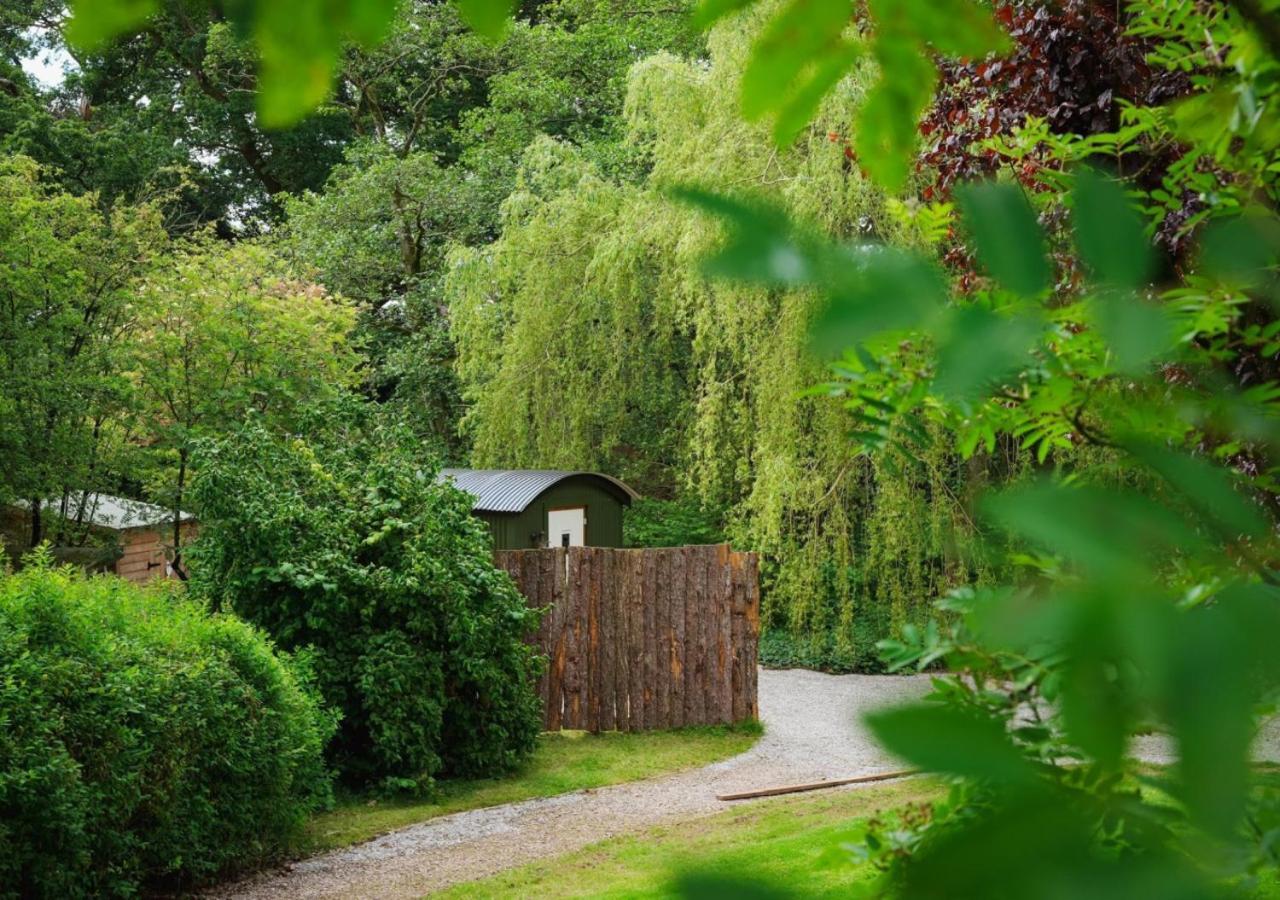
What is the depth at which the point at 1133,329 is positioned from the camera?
0.45 metres

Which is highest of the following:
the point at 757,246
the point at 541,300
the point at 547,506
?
the point at 541,300

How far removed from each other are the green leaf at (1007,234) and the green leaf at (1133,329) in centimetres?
3

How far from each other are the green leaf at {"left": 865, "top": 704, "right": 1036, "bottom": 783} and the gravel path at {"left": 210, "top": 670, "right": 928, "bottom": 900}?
4.12 metres

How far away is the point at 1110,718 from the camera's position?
0.36m

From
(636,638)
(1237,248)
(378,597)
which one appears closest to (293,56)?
(1237,248)

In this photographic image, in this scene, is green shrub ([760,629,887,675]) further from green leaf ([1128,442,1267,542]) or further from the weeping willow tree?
green leaf ([1128,442,1267,542])

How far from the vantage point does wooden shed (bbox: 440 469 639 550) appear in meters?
10.9

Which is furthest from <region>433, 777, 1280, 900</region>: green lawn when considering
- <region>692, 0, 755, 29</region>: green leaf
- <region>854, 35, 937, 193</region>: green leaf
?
<region>692, 0, 755, 29</region>: green leaf

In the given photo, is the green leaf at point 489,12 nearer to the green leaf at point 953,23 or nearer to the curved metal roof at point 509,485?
the green leaf at point 953,23

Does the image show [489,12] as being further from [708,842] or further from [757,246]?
[708,842]

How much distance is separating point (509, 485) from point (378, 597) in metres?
3.84

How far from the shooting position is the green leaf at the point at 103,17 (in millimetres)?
643

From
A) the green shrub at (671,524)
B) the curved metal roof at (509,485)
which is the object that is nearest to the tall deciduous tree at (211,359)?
the curved metal roof at (509,485)

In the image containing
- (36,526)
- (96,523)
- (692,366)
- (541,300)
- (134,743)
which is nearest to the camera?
(134,743)
